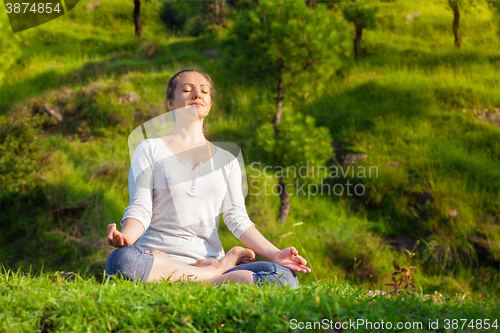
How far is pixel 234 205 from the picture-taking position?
233 cm

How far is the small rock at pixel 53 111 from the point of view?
853cm

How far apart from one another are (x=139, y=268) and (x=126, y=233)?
0.19 m

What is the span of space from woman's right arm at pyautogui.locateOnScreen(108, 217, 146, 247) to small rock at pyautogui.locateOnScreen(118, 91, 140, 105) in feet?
23.6

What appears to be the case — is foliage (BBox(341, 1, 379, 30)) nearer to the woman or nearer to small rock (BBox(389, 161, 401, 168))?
small rock (BBox(389, 161, 401, 168))

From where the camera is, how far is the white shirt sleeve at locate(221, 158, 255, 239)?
225cm

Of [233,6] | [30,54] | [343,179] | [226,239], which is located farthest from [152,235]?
[233,6]

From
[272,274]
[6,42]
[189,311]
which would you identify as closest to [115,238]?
[189,311]

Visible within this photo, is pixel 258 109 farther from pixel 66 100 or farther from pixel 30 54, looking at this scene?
pixel 30 54

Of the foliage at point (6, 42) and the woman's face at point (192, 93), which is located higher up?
the foliage at point (6, 42)

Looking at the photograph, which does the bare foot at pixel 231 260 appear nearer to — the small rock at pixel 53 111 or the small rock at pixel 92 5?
the small rock at pixel 53 111

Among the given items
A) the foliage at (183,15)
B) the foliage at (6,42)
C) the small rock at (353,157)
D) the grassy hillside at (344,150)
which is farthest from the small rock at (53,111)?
the small rock at (353,157)

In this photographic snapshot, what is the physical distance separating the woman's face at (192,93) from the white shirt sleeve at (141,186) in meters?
0.33

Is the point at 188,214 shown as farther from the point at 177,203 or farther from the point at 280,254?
the point at 280,254

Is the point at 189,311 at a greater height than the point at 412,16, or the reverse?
the point at 412,16
